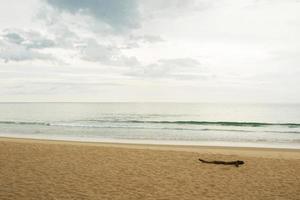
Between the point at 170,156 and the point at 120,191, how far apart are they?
558cm

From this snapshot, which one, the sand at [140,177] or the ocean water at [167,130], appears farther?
the ocean water at [167,130]

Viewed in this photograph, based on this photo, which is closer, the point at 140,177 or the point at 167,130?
the point at 140,177

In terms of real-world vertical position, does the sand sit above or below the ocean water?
below

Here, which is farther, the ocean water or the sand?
the ocean water

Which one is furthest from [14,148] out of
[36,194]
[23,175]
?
[36,194]

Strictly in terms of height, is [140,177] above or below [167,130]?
below

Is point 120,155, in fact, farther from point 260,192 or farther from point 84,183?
point 260,192

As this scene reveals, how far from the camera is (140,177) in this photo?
9422 millimetres

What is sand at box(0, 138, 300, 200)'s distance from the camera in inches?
301

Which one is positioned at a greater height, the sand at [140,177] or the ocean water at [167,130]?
the ocean water at [167,130]

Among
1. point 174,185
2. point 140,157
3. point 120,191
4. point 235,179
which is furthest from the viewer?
point 140,157

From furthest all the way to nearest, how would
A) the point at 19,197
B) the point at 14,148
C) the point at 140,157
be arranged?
the point at 14,148 → the point at 140,157 → the point at 19,197

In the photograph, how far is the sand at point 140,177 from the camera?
7.64 m

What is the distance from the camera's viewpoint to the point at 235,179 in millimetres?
9281
